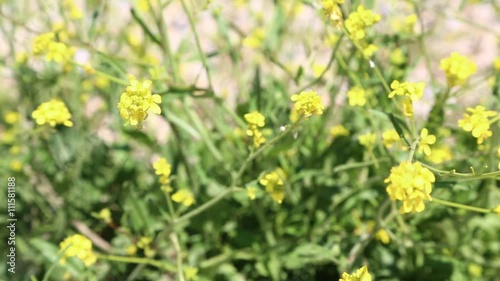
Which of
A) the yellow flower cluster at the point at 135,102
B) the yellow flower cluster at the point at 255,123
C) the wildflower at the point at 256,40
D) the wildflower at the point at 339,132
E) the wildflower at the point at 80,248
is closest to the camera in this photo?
the yellow flower cluster at the point at 135,102

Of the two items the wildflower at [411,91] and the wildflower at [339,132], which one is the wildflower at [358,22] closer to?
the wildflower at [411,91]

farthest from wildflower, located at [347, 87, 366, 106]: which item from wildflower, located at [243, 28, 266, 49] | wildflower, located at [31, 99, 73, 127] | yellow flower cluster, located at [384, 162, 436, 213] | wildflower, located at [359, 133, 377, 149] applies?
wildflower, located at [243, 28, 266, 49]

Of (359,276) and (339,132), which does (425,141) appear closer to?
(359,276)

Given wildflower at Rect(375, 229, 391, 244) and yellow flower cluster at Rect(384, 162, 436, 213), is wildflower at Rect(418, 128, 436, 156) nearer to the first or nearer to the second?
yellow flower cluster at Rect(384, 162, 436, 213)

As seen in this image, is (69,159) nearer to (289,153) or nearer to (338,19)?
(289,153)

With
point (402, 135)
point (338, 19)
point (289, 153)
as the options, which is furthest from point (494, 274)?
point (338, 19)

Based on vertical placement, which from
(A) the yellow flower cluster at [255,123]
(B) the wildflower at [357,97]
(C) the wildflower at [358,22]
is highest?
(C) the wildflower at [358,22]

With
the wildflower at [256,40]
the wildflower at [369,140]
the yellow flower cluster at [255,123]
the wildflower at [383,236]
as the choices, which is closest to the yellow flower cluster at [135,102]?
the yellow flower cluster at [255,123]
